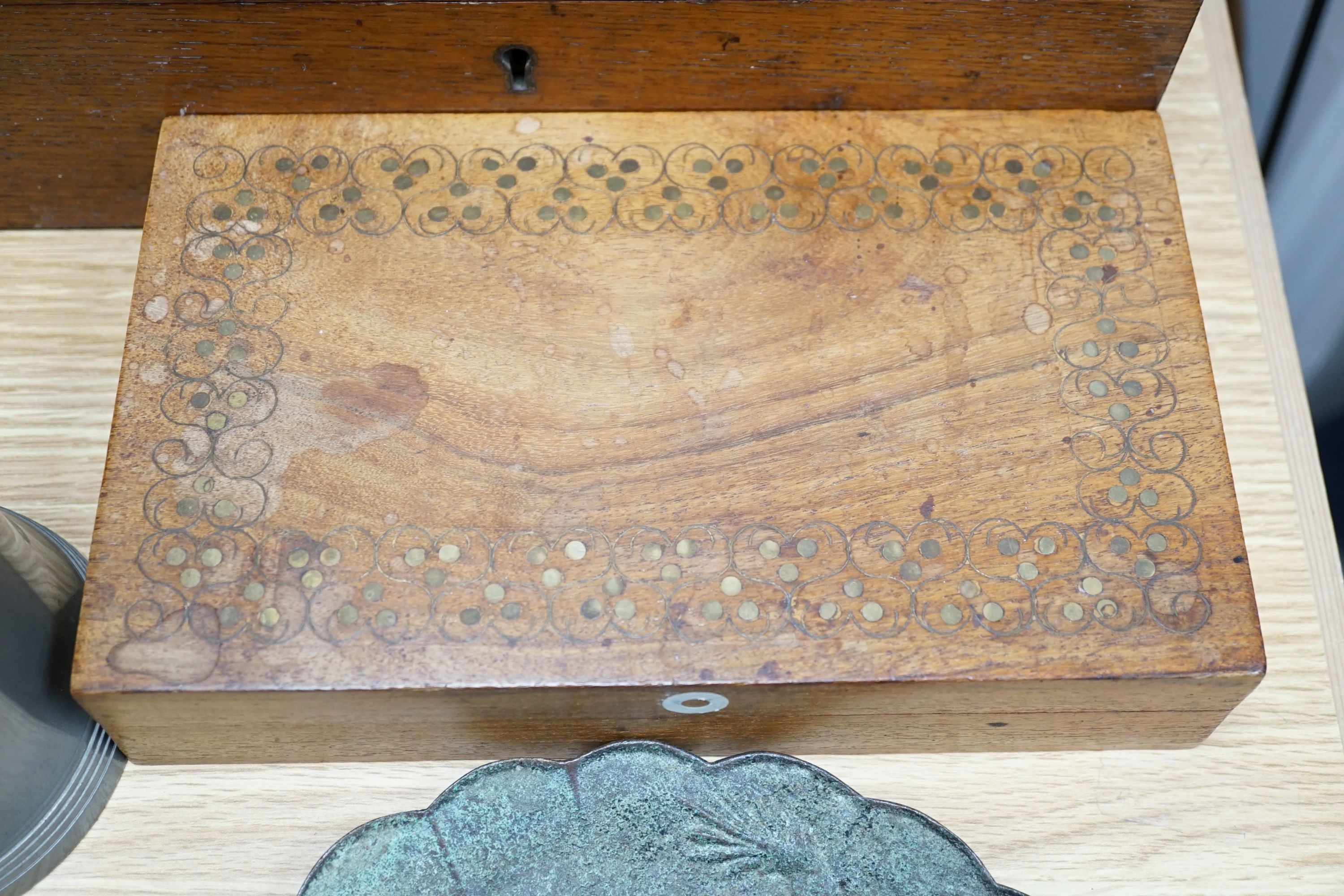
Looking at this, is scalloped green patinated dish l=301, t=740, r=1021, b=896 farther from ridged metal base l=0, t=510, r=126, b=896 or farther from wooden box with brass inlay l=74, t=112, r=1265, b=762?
ridged metal base l=0, t=510, r=126, b=896

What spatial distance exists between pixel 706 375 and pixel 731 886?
0.91ft

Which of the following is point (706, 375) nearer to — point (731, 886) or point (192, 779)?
point (731, 886)

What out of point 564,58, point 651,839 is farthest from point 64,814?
point 564,58

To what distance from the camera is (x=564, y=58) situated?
81cm

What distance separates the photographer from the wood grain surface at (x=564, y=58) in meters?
0.78

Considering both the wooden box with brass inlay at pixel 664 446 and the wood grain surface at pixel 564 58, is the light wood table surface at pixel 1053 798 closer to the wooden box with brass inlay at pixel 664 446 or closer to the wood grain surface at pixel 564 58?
the wooden box with brass inlay at pixel 664 446

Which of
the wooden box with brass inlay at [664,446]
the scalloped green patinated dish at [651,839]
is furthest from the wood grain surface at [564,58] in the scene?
the scalloped green patinated dish at [651,839]

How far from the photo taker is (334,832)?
76 cm

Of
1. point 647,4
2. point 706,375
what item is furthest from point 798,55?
point 706,375

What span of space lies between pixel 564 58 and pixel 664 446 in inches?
10.0

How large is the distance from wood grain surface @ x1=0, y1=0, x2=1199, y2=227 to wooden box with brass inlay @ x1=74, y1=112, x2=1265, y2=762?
0.02 metres

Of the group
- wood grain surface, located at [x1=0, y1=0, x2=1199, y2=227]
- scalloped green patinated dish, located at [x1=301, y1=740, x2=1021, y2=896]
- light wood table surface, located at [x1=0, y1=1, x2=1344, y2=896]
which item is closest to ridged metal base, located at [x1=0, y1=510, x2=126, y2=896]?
light wood table surface, located at [x1=0, y1=1, x2=1344, y2=896]

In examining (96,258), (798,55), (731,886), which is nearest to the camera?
(731,886)

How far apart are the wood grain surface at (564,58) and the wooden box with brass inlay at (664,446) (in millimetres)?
20
